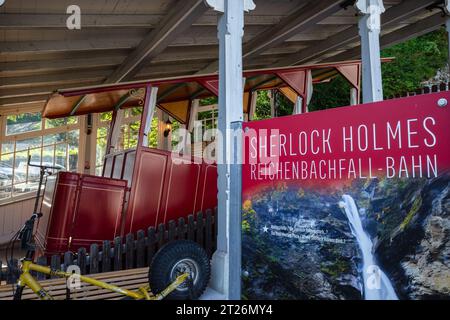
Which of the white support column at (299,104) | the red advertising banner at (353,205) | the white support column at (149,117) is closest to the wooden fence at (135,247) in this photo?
the white support column at (149,117)

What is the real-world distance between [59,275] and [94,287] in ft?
1.89

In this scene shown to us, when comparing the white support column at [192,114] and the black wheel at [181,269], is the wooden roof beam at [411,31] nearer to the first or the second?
the white support column at [192,114]

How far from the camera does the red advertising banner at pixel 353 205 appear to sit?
2.21m

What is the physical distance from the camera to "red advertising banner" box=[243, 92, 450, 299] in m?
2.21

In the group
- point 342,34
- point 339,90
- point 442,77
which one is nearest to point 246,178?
point 342,34

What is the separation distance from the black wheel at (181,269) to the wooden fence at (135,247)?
3.22 feet

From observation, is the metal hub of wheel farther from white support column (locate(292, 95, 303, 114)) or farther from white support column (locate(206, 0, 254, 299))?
white support column (locate(292, 95, 303, 114))

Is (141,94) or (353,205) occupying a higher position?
(141,94)

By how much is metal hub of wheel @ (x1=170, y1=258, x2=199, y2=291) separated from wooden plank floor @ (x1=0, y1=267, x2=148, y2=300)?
50 cm

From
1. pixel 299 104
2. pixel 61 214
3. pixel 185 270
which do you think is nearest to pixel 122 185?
pixel 61 214

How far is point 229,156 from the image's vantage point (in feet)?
12.3

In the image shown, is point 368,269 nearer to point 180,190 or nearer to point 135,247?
point 135,247

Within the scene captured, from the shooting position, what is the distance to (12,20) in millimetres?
4598

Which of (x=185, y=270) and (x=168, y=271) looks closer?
(x=168, y=271)
